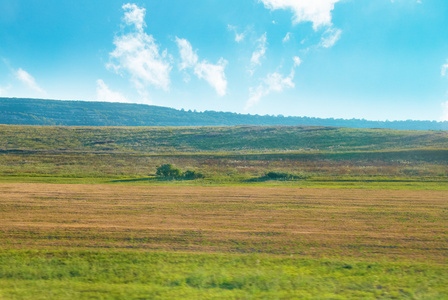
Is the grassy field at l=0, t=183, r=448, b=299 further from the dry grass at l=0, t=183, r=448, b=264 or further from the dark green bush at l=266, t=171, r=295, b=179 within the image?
the dark green bush at l=266, t=171, r=295, b=179

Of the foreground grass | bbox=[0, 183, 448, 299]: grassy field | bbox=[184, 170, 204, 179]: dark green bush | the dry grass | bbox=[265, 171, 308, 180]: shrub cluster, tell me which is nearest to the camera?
the foreground grass

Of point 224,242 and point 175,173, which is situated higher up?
point 224,242

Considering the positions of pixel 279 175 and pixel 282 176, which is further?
pixel 279 175

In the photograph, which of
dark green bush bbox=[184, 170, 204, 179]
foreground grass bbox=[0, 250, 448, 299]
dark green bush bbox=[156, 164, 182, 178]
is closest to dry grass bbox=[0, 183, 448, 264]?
foreground grass bbox=[0, 250, 448, 299]

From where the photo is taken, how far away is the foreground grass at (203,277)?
726cm

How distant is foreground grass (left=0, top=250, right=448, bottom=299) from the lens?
7262 millimetres

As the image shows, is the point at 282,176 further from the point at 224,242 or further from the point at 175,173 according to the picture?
the point at 224,242

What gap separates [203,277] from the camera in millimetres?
8062

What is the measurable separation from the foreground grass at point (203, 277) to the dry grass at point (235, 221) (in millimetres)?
877

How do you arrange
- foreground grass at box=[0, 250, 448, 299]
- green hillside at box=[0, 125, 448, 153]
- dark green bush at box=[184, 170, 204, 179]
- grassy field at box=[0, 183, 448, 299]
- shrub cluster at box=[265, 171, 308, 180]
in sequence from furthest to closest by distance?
green hillside at box=[0, 125, 448, 153], dark green bush at box=[184, 170, 204, 179], shrub cluster at box=[265, 171, 308, 180], grassy field at box=[0, 183, 448, 299], foreground grass at box=[0, 250, 448, 299]

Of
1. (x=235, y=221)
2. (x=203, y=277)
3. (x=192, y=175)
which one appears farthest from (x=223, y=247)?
(x=192, y=175)

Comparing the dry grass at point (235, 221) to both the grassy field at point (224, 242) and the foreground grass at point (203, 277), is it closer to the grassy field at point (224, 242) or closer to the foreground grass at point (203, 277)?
the grassy field at point (224, 242)

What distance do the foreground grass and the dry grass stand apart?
2.88 feet

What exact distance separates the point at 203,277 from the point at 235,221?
5994mm
